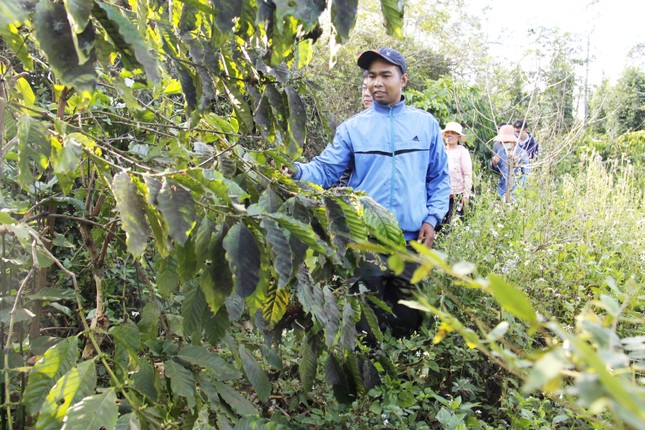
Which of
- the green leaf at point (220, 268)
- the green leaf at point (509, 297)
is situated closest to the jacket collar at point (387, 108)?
the green leaf at point (220, 268)

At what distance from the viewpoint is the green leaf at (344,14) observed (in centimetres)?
136

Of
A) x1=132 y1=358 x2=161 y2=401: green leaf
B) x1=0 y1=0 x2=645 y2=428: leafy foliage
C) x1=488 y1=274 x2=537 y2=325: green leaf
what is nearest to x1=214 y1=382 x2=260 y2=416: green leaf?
x1=0 y1=0 x2=645 y2=428: leafy foliage

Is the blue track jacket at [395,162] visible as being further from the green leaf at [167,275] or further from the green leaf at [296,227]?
the green leaf at [296,227]

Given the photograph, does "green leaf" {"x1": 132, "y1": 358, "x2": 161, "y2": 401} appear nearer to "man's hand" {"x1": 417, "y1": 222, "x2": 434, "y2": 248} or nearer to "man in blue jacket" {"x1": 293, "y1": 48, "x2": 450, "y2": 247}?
"man in blue jacket" {"x1": 293, "y1": 48, "x2": 450, "y2": 247}

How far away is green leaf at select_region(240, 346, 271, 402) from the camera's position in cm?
223

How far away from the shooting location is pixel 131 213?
4.37 feet

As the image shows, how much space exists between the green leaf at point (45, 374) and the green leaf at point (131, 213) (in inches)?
19.4

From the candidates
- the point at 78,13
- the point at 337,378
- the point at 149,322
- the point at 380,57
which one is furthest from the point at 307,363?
the point at 380,57

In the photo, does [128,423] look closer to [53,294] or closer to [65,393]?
[65,393]

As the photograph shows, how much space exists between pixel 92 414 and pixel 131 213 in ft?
1.50

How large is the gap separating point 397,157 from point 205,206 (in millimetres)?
2890

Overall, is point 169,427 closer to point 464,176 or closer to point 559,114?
point 464,176

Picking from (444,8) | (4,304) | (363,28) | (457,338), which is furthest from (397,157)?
(444,8)

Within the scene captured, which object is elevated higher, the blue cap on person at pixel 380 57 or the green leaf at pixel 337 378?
the blue cap on person at pixel 380 57
